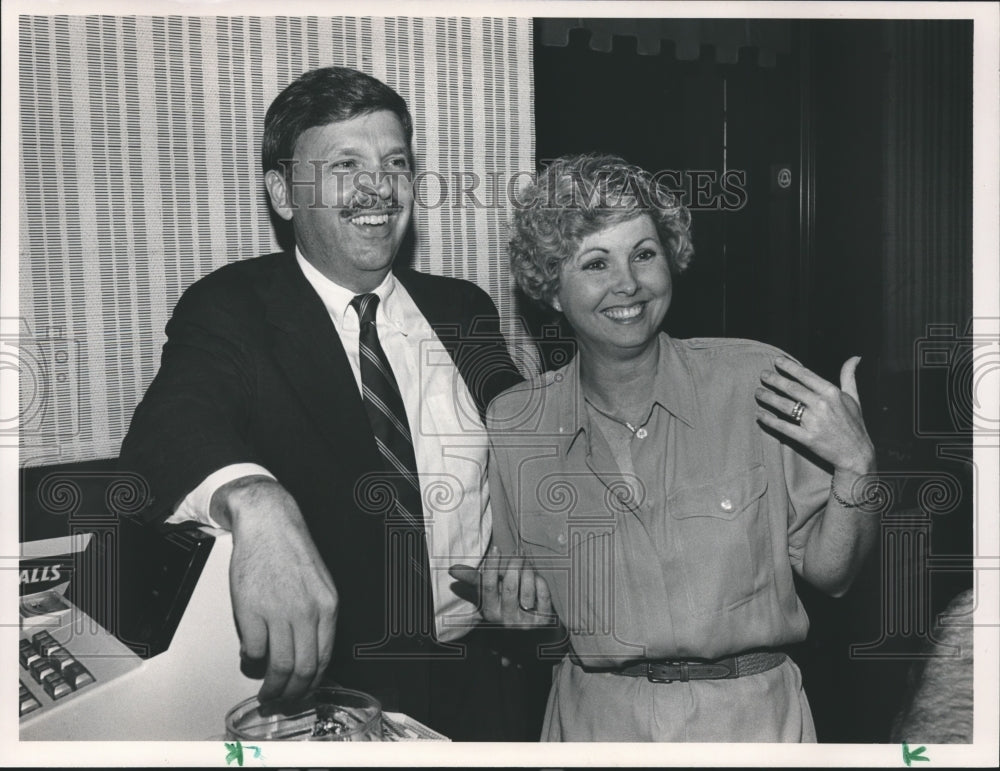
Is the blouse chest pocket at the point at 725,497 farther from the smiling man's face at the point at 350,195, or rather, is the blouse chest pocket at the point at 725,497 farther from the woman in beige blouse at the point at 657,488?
the smiling man's face at the point at 350,195

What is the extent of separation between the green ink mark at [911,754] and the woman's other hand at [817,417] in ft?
2.00

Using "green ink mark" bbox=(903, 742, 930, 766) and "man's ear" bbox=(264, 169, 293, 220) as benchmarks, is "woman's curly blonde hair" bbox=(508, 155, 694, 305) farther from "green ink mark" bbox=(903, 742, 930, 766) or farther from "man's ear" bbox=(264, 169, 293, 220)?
"green ink mark" bbox=(903, 742, 930, 766)

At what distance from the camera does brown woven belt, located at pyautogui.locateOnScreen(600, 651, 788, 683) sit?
1.79 m

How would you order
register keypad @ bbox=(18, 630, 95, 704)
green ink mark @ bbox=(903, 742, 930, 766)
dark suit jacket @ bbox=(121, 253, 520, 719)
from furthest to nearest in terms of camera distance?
green ink mark @ bbox=(903, 742, 930, 766)
dark suit jacket @ bbox=(121, 253, 520, 719)
register keypad @ bbox=(18, 630, 95, 704)

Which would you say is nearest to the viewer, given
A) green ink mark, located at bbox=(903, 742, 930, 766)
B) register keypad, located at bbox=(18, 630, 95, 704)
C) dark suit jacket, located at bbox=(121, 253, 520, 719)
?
register keypad, located at bbox=(18, 630, 95, 704)

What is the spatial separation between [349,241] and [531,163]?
1.31ft

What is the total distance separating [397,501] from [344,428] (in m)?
0.18

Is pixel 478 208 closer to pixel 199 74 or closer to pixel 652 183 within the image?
pixel 652 183

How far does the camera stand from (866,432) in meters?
1.87

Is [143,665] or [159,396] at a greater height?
[159,396]

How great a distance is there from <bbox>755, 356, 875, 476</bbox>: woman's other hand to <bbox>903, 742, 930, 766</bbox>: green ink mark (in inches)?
24.0

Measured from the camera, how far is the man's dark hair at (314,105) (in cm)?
184

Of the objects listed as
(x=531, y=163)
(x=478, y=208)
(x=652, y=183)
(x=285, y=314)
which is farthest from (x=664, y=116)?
(x=285, y=314)

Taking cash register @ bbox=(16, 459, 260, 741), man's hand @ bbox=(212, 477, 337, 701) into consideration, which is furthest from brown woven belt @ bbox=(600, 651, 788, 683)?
cash register @ bbox=(16, 459, 260, 741)
